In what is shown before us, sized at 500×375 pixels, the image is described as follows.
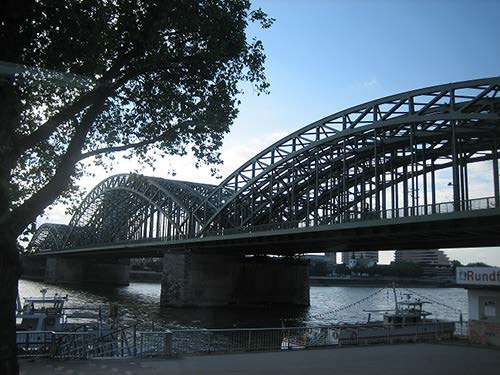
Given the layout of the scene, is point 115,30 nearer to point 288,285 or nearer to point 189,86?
point 189,86

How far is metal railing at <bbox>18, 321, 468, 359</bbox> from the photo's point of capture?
20227mm

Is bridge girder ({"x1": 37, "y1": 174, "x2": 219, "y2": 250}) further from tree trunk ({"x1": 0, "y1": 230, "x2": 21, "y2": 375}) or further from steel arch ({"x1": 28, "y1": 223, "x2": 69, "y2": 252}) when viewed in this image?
tree trunk ({"x1": 0, "y1": 230, "x2": 21, "y2": 375})

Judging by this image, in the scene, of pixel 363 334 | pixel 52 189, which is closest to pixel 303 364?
→ pixel 52 189

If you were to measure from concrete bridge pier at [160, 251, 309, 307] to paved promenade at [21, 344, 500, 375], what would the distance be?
57412 mm

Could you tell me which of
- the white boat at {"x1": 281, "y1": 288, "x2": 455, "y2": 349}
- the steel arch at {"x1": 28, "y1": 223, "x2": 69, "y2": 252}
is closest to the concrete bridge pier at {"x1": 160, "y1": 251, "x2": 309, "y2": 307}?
the white boat at {"x1": 281, "y1": 288, "x2": 455, "y2": 349}

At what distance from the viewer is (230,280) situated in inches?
3317

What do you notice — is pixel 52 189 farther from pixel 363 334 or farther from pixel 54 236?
pixel 54 236

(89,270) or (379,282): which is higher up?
(89,270)

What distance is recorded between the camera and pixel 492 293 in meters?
26.8

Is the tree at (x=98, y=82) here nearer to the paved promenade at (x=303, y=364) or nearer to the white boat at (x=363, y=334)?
the paved promenade at (x=303, y=364)

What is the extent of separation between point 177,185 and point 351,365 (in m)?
95.7

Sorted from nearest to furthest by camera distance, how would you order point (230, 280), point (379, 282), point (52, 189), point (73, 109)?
point (52, 189)
point (73, 109)
point (230, 280)
point (379, 282)

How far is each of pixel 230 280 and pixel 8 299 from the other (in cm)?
7478

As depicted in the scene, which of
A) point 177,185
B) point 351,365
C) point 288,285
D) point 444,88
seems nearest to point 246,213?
point 288,285
